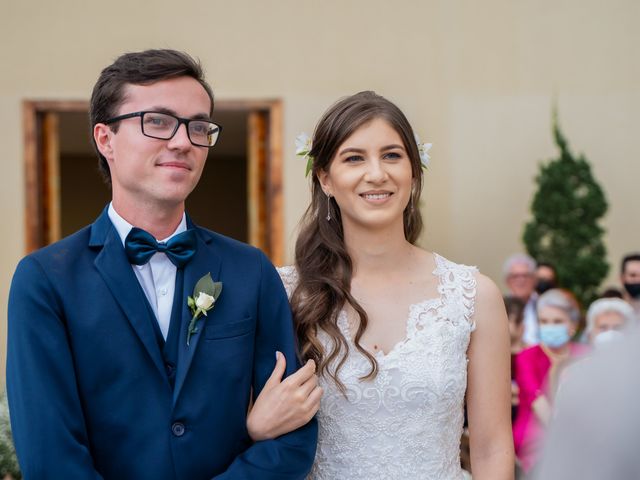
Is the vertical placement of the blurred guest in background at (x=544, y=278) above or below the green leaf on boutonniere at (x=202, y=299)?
below

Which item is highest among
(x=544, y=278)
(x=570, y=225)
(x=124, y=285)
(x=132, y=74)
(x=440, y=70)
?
(x=440, y=70)

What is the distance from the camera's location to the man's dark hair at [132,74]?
8.18ft

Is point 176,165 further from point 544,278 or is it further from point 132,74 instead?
point 544,278

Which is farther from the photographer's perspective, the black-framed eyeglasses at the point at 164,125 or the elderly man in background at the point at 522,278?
the elderly man in background at the point at 522,278

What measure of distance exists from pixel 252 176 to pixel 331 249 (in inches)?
221

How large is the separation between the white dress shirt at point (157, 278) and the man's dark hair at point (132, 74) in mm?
274

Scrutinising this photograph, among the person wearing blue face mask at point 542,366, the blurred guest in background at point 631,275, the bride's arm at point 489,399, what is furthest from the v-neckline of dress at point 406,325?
the blurred guest in background at point 631,275

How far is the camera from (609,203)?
8922 mm

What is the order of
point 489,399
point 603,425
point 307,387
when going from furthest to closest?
point 489,399 → point 307,387 → point 603,425

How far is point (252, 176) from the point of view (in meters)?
8.84

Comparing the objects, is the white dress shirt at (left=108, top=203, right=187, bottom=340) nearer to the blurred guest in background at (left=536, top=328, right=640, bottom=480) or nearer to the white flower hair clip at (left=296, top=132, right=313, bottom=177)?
the white flower hair clip at (left=296, top=132, right=313, bottom=177)

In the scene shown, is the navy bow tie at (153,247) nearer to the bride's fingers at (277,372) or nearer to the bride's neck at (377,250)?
the bride's fingers at (277,372)

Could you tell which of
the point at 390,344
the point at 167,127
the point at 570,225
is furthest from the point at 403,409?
the point at 570,225

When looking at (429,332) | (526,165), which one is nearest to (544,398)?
(429,332)
